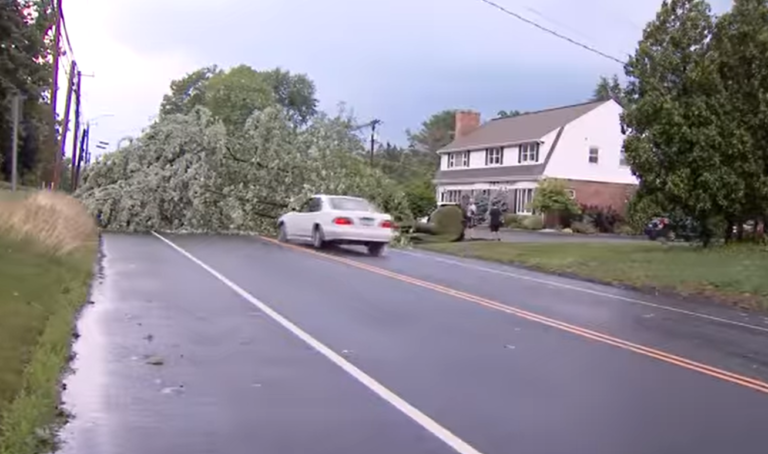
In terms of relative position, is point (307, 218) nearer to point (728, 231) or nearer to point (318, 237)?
point (318, 237)

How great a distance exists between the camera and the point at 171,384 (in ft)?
24.2

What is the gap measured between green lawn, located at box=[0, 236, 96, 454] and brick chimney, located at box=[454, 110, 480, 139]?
52025mm

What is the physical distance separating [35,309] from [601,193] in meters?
48.4

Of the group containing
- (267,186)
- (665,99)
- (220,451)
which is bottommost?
(220,451)

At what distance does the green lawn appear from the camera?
589cm

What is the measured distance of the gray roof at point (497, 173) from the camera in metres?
53.0

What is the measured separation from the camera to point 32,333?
8734mm

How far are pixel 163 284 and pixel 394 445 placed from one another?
9.60 meters

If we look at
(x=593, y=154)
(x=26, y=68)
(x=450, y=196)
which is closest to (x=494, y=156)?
(x=450, y=196)

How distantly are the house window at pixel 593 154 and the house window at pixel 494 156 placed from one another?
227 inches

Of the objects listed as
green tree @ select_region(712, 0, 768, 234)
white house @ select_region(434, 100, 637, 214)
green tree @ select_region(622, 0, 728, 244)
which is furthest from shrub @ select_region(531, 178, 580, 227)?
green tree @ select_region(712, 0, 768, 234)

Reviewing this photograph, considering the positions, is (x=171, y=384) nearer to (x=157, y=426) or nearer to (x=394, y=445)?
(x=157, y=426)

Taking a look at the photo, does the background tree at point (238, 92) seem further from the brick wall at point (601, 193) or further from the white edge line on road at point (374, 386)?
the white edge line on road at point (374, 386)

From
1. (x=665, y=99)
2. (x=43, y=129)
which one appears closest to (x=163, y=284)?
(x=665, y=99)
